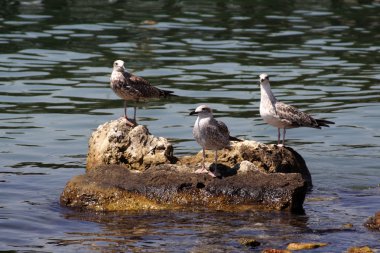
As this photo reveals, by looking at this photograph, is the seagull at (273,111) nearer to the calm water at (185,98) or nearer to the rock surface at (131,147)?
the calm water at (185,98)

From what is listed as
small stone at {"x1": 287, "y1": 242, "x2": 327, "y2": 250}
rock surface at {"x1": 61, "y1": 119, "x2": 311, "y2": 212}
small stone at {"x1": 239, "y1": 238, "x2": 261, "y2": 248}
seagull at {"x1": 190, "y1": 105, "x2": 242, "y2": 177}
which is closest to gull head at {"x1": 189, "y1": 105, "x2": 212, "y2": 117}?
seagull at {"x1": 190, "y1": 105, "x2": 242, "y2": 177}

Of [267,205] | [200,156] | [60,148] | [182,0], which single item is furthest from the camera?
[182,0]

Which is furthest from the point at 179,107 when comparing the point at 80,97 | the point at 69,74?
the point at 69,74

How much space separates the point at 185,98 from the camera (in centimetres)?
2203

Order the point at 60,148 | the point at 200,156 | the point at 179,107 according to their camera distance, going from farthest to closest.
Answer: the point at 179,107, the point at 60,148, the point at 200,156

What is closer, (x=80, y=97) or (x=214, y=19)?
(x=80, y=97)

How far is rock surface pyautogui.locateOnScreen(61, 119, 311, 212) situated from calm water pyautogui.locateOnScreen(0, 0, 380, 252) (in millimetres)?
235

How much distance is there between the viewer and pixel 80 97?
22.0 meters

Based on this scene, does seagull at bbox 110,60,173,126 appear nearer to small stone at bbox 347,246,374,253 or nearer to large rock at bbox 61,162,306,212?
large rock at bbox 61,162,306,212

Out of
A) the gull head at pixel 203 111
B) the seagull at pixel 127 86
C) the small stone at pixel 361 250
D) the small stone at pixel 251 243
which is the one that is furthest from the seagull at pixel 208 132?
the small stone at pixel 361 250

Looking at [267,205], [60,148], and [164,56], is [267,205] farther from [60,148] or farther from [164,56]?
[164,56]

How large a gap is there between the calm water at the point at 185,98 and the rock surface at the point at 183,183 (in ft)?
0.77

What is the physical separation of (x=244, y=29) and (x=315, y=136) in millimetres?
12036

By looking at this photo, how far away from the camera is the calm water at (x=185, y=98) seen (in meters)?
12.6
